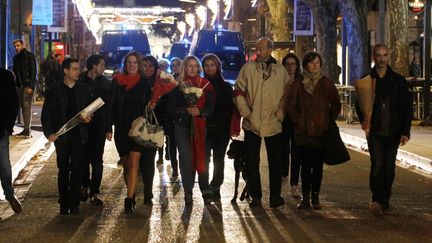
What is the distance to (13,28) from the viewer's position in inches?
934

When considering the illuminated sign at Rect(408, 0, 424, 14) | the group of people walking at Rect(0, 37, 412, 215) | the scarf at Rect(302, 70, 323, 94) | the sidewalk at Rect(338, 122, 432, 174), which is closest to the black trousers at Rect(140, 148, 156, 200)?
the group of people walking at Rect(0, 37, 412, 215)

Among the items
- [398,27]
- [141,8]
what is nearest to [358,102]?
[398,27]

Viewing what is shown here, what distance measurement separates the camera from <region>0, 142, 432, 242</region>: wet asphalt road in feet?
31.1

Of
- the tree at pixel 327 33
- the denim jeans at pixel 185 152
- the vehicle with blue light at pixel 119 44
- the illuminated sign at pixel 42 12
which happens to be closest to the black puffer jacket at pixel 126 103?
the denim jeans at pixel 185 152

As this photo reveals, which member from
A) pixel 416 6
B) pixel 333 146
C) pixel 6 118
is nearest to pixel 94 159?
pixel 6 118

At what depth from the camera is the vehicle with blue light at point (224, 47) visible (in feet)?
120

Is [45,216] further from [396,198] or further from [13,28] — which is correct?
[13,28]

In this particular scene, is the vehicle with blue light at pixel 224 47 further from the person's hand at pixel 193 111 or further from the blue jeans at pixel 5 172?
the blue jeans at pixel 5 172

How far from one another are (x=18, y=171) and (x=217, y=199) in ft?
14.8

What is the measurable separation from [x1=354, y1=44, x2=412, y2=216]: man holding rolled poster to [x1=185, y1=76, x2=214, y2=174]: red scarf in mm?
1844

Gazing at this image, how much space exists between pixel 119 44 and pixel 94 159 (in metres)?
29.1

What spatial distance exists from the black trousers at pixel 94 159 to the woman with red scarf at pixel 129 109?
60 cm

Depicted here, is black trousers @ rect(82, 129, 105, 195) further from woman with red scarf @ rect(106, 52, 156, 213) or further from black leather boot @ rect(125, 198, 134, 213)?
black leather boot @ rect(125, 198, 134, 213)

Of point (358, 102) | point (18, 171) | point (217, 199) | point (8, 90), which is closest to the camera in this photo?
point (8, 90)
